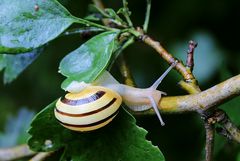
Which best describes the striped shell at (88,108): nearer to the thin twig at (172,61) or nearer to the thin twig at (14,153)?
the thin twig at (172,61)

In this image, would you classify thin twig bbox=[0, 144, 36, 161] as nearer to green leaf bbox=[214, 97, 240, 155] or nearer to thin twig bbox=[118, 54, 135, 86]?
thin twig bbox=[118, 54, 135, 86]

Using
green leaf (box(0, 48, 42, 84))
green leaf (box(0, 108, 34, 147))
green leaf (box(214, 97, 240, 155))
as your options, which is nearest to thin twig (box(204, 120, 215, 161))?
green leaf (box(214, 97, 240, 155))

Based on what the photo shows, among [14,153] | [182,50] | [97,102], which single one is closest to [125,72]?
[97,102]

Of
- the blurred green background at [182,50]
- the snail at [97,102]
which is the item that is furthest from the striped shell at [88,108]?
the blurred green background at [182,50]

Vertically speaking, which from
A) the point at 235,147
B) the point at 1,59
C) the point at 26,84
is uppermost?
the point at 1,59

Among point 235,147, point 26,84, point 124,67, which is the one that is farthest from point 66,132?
point 26,84

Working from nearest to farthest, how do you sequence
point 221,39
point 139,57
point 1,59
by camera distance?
point 1,59, point 221,39, point 139,57

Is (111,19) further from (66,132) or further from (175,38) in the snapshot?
(175,38)
